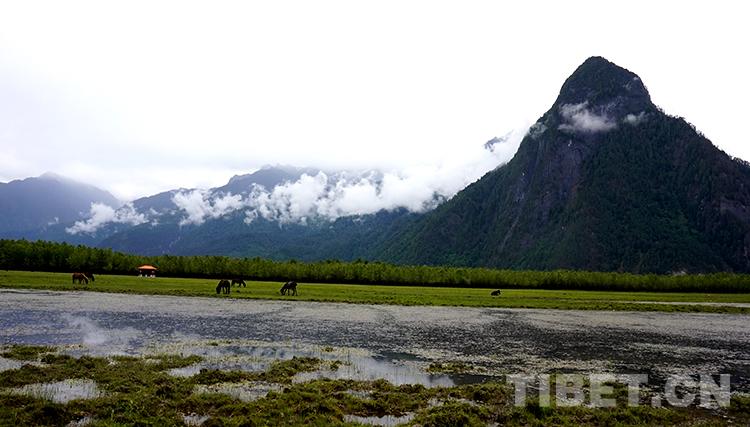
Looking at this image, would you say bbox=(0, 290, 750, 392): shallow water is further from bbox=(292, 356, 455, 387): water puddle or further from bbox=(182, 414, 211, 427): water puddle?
bbox=(182, 414, 211, 427): water puddle

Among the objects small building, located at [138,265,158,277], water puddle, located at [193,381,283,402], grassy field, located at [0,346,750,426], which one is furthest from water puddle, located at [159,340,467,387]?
small building, located at [138,265,158,277]

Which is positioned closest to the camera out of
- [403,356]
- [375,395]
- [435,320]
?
[375,395]

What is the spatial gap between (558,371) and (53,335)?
25.3 metres

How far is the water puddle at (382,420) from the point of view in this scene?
14953 millimetres

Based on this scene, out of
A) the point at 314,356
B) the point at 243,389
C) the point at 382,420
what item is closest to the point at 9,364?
the point at 243,389

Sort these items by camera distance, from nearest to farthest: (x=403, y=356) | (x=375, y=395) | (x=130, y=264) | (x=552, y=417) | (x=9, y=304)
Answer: (x=552, y=417) < (x=375, y=395) < (x=403, y=356) < (x=9, y=304) < (x=130, y=264)

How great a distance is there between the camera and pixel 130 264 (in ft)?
381

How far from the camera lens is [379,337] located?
32.2 metres

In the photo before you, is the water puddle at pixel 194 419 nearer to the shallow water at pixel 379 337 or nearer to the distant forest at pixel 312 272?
the shallow water at pixel 379 337

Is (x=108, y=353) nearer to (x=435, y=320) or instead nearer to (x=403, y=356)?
(x=403, y=356)

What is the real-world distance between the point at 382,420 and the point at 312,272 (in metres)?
103

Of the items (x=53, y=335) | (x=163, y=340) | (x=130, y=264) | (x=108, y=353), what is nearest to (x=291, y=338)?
(x=163, y=340)

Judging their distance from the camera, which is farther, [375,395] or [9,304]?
[9,304]

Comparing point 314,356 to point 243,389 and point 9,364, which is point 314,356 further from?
point 9,364
